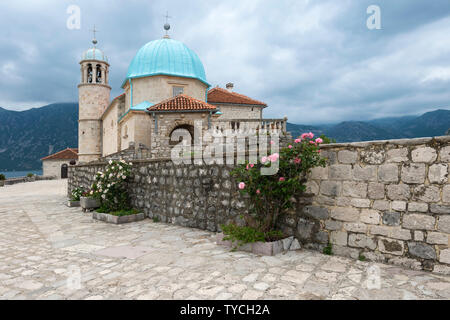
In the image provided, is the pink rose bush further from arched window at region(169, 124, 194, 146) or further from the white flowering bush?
arched window at region(169, 124, 194, 146)

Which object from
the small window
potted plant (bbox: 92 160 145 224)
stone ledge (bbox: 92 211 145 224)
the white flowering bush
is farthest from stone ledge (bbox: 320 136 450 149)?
the small window

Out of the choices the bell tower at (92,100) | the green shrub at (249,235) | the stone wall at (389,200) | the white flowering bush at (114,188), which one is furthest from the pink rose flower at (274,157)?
the bell tower at (92,100)

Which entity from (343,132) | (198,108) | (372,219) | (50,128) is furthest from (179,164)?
(50,128)

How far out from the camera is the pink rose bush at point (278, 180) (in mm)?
4117

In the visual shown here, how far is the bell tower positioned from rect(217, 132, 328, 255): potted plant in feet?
97.6

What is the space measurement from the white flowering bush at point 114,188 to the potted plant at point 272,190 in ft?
14.2

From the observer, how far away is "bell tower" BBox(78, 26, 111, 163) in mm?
29906

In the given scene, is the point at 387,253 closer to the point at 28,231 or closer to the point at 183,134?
the point at 28,231

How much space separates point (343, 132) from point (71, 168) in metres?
150

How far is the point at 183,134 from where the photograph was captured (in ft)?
54.5

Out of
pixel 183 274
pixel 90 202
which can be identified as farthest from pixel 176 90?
pixel 183 274

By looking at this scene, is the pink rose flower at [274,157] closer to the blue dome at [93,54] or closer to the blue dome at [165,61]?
the blue dome at [165,61]

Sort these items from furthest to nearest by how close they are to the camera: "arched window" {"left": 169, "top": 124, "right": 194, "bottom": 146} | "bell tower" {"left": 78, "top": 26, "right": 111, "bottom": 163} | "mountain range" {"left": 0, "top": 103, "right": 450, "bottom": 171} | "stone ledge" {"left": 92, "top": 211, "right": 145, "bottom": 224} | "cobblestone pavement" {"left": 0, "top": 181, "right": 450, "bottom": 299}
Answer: "mountain range" {"left": 0, "top": 103, "right": 450, "bottom": 171} < "bell tower" {"left": 78, "top": 26, "right": 111, "bottom": 163} < "arched window" {"left": 169, "top": 124, "right": 194, "bottom": 146} < "stone ledge" {"left": 92, "top": 211, "right": 145, "bottom": 224} < "cobblestone pavement" {"left": 0, "top": 181, "right": 450, "bottom": 299}

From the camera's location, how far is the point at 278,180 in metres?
4.31
